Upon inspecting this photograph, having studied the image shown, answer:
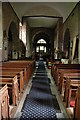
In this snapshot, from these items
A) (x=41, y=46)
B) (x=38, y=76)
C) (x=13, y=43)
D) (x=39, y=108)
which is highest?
(x=41, y=46)

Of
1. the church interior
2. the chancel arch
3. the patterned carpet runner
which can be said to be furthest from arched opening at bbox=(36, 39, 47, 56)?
the patterned carpet runner

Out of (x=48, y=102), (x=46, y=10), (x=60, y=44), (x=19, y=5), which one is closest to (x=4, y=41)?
(x=19, y=5)

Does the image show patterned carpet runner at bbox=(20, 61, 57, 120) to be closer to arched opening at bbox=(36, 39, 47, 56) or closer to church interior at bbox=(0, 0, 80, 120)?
church interior at bbox=(0, 0, 80, 120)

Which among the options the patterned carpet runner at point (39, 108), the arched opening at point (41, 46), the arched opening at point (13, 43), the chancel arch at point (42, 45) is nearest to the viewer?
the patterned carpet runner at point (39, 108)

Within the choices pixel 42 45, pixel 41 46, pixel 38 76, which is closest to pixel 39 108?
pixel 38 76

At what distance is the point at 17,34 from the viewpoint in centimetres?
1252

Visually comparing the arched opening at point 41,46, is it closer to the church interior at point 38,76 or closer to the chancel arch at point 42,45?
the chancel arch at point 42,45

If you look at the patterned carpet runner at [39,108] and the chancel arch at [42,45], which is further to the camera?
the chancel arch at [42,45]

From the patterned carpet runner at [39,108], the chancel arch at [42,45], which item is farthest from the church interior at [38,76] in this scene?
the chancel arch at [42,45]

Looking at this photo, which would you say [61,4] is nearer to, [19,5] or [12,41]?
[19,5]

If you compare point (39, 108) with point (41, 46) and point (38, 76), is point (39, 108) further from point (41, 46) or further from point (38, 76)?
point (41, 46)

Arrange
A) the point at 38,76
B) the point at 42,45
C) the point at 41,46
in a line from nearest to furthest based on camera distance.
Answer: the point at 38,76 → the point at 42,45 → the point at 41,46

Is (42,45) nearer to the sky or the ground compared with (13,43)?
nearer to the sky

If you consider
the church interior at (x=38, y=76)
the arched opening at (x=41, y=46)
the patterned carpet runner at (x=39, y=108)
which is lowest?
the patterned carpet runner at (x=39, y=108)
